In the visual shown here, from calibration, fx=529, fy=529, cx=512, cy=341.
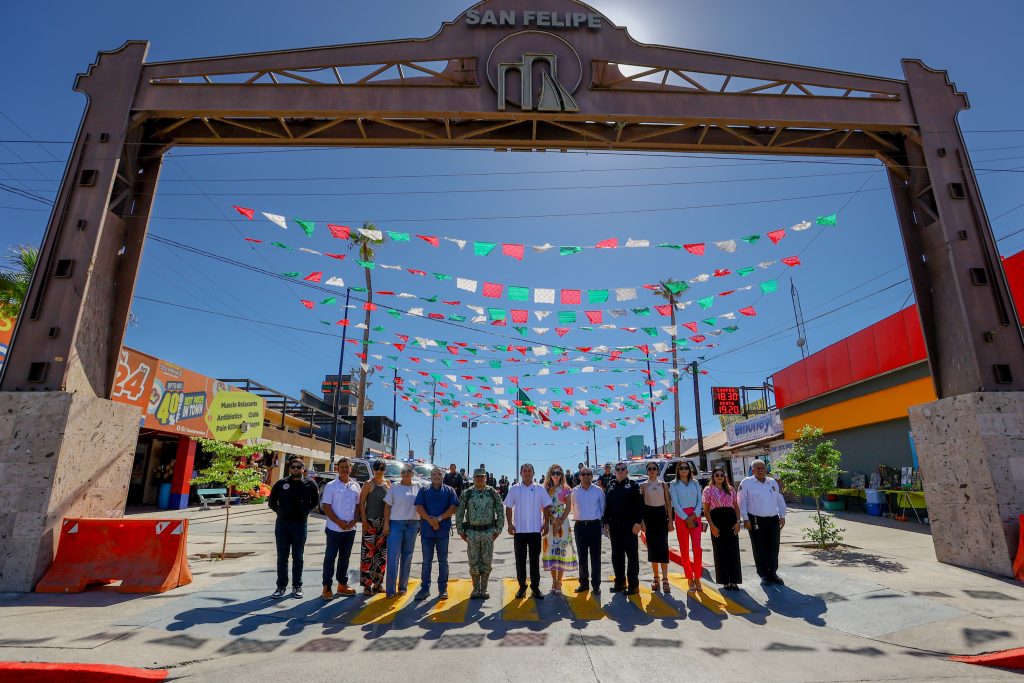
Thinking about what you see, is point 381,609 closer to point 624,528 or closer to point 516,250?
point 624,528

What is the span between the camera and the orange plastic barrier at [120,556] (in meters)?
6.99

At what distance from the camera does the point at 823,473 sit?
1088 centimetres

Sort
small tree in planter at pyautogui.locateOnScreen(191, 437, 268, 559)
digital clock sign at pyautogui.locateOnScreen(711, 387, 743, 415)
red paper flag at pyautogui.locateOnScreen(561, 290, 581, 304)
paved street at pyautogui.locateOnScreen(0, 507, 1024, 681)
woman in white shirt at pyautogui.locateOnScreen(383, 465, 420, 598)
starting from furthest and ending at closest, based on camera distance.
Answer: digital clock sign at pyautogui.locateOnScreen(711, 387, 743, 415) → red paper flag at pyautogui.locateOnScreen(561, 290, 581, 304) → small tree in planter at pyautogui.locateOnScreen(191, 437, 268, 559) → woman in white shirt at pyautogui.locateOnScreen(383, 465, 420, 598) → paved street at pyautogui.locateOnScreen(0, 507, 1024, 681)

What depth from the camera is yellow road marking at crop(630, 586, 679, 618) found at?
636 centimetres

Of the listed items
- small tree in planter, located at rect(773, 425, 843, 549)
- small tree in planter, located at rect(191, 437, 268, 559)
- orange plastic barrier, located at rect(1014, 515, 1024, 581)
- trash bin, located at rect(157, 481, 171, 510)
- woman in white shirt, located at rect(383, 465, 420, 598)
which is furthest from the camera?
trash bin, located at rect(157, 481, 171, 510)

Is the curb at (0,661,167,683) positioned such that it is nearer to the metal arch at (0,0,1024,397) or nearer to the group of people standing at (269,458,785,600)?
A: the group of people standing at (269,458,785,600)

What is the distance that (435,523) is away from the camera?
7184mm

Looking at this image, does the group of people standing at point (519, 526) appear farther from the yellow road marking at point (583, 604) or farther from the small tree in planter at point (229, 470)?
the small tree in planter at point (229, 470)

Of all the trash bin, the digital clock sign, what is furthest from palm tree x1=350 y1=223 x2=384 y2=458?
the digital clock sign

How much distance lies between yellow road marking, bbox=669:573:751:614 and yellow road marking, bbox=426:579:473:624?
3060 mm

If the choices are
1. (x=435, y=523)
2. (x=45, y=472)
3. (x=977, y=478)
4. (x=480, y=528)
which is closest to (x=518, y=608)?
(x=480, y=528)

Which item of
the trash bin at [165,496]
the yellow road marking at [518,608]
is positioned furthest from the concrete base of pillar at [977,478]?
the trash bin at [165,496]

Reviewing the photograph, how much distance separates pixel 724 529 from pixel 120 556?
27.6 ft

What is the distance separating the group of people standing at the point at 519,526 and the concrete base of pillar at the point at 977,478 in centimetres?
299
